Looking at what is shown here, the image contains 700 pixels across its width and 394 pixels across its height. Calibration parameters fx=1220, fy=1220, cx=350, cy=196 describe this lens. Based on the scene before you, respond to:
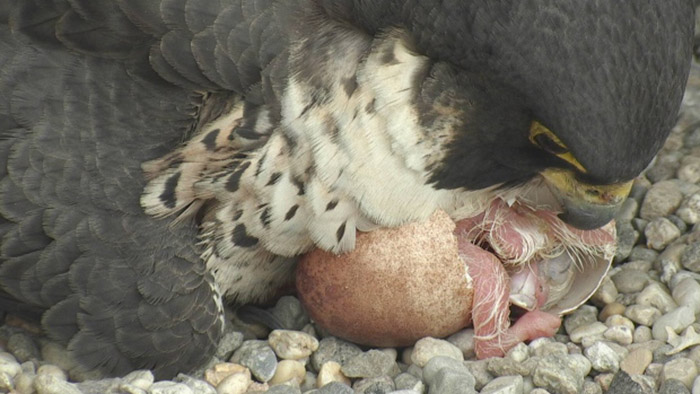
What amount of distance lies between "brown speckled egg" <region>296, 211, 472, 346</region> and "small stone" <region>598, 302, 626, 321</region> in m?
0.47

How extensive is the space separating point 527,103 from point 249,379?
108cm

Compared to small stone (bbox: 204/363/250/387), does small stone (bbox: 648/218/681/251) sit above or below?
below

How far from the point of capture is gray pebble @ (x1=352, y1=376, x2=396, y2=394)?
10.6 ft

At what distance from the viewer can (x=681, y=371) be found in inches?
128

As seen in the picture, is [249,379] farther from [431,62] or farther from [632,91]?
[632,91]

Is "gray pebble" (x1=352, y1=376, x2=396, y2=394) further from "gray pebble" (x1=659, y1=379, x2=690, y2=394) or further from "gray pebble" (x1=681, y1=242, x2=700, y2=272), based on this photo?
"gray pebble" (x1=681, y1=242, x2=700, y2=272)

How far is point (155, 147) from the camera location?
3244 millimetres

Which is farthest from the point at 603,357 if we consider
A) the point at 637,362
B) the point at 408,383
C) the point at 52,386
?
the point at 52,386

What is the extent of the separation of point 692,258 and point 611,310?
33 cm

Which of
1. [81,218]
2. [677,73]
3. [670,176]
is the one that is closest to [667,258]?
[670,176]

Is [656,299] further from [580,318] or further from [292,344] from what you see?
[292,344]

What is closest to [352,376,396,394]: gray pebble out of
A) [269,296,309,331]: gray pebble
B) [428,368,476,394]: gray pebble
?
[428,368,476,394]: gray pebble

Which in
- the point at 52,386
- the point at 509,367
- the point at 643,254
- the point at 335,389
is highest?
the point at 52,386

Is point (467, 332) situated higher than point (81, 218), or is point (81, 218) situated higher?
point (81, 218)
